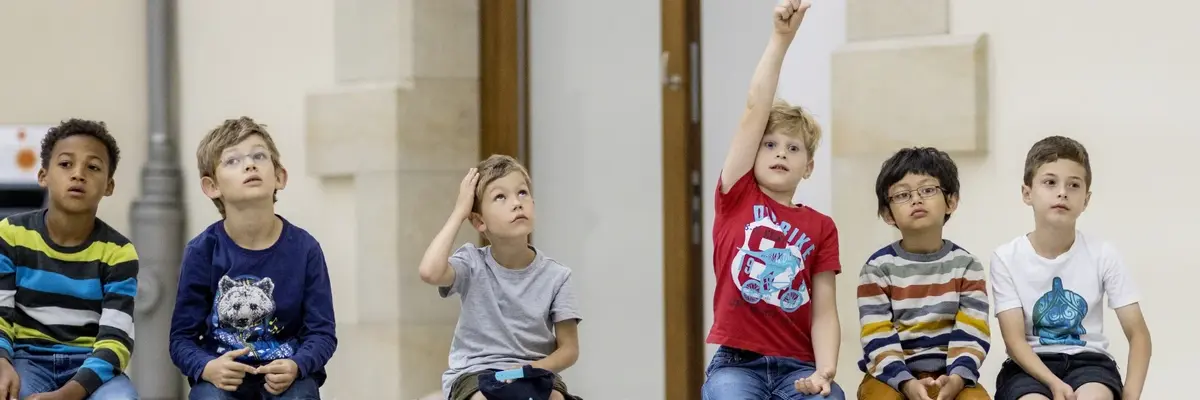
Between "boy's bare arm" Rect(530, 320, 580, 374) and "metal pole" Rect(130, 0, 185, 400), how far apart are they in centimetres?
243

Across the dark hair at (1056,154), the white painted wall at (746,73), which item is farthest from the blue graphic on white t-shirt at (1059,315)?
the white painted wall at (746,73)

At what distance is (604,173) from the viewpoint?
4879 millimetres

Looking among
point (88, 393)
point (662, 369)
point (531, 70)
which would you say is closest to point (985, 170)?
point (662, 369)

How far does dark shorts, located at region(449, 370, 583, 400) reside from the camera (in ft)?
10.7

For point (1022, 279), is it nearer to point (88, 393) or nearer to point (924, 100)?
point (924, 100)

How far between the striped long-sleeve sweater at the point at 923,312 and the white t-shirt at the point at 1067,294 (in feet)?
0.29

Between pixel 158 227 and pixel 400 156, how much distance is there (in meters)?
1.19

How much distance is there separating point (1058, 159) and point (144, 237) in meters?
3.53

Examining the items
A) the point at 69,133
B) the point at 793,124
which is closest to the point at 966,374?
the point at 793,124

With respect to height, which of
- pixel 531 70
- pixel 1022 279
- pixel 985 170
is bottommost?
pixel 1022 279

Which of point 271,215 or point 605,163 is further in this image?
point 605,163

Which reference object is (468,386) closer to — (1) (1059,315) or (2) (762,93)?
(2) (762,93)

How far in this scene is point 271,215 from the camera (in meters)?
3.50

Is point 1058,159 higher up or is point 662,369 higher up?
point 1058,159
